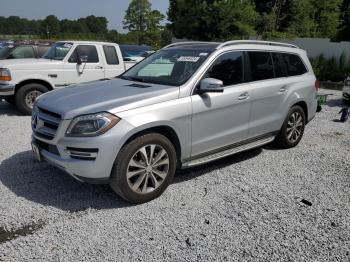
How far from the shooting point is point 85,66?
8.52 meters

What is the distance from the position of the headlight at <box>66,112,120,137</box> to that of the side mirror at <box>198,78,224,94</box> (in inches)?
43.9

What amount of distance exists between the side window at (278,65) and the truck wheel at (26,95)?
5384 mm

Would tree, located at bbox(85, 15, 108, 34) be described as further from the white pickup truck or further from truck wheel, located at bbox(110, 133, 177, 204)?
truck wheel, located at bbox(110, 133, 177, 204)

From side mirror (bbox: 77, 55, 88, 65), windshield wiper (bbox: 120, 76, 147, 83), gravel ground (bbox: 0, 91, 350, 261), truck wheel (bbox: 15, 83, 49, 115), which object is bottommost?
gravel ground (bbox: 0, 91, 350, 261)

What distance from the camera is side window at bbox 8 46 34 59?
9492 mm

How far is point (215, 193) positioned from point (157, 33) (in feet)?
168

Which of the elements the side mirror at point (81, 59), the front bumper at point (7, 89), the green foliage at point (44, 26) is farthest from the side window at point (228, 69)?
the green foliage at point (44, 26)

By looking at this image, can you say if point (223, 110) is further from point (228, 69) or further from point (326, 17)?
point (326, 17)

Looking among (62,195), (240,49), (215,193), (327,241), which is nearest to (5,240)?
(62,195)

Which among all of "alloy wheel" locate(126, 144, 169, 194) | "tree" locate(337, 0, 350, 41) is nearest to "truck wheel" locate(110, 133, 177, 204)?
"alloy wheel" locate(126, 144, 169, 194)

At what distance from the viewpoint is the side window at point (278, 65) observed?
5281 mm

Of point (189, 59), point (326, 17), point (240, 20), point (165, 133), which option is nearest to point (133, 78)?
point (189, 59)

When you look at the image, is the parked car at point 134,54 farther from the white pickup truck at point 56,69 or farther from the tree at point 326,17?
the tree at point 326,17

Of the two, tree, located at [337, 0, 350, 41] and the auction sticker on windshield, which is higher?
tree, located at [337, 0, 350, 41]
